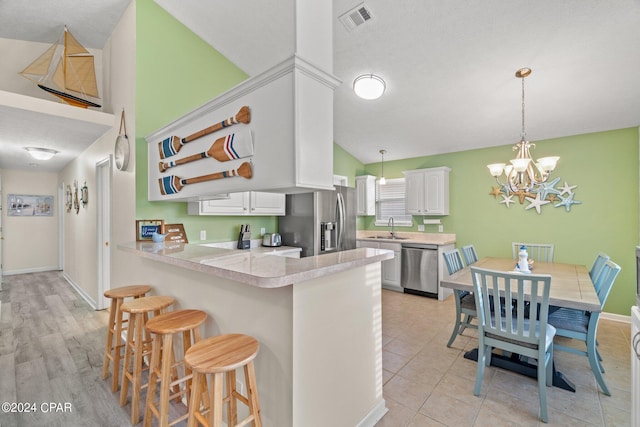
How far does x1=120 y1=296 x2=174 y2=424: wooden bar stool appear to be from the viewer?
1792 mm

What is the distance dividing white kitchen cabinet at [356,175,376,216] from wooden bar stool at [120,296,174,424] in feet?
13.0

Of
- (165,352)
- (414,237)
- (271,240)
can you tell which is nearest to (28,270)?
(271,240)

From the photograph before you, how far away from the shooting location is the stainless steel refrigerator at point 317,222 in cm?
377

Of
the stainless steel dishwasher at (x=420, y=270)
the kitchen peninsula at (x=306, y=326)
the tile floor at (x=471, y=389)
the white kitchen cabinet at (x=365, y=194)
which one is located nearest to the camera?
the kitchen peninsula at (x=306, y=326)

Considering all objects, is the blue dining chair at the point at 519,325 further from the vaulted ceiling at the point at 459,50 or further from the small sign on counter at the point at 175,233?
the small sign on counter at the point at 175,233

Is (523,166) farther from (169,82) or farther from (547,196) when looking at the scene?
(169,82)

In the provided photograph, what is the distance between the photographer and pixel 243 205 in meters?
3.32

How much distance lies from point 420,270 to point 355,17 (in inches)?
A: 140

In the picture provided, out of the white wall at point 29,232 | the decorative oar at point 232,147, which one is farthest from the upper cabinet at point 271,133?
the white wall at point 29,232

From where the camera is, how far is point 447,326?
10.9ft

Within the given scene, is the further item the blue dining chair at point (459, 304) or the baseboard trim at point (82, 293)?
the baseboard trim at point (82, 293)

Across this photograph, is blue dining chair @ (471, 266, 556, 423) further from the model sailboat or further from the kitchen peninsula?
the model sailboat

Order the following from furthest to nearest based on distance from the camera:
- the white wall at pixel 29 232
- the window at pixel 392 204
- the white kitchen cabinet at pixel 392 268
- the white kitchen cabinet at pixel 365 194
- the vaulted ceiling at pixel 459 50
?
the white wall at pixel 29 232, the white kitchen cabinet at pixel 365 194, the window at pixel 392 204, the white kitchen cabinet at pixel 392 268, the vaulted ceiling at pixel 459 50

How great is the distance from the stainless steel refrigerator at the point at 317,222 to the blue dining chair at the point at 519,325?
2093 mm
